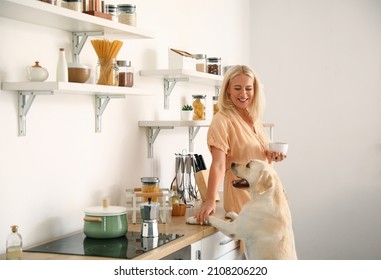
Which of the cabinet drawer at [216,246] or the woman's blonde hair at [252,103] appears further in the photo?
the woman's blonde hair at [252,103]

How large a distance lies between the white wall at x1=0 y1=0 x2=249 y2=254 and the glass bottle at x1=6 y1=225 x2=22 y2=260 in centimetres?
11

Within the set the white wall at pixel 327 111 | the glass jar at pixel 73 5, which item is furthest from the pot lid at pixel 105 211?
the white wall at pixel 327 111

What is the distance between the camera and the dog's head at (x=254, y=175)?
275 centimetres

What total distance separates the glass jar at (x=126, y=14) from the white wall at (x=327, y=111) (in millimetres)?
2318

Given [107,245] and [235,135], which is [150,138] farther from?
[107,245]

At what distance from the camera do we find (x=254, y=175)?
2.82 metres

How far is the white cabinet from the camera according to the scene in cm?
275

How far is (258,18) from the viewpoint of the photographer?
198 inches

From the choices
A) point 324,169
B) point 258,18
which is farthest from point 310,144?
point 258,18

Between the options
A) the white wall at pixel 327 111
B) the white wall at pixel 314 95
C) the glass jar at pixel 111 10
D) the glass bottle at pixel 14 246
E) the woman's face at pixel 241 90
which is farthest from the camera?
the white wall at pixel 327 111

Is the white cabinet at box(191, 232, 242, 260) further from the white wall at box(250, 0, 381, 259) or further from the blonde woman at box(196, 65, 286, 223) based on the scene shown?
the white wall at box(250, 0, 381, 259)

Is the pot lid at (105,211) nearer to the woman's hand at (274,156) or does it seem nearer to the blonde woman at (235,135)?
the blonde woman at (235,135)

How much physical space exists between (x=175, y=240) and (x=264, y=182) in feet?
1.58
